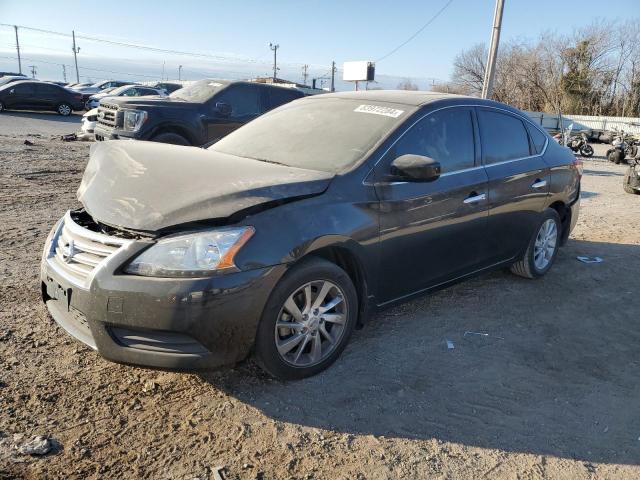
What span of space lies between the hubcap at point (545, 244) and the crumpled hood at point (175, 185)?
9.36ft

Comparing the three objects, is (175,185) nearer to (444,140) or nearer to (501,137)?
(444,140)

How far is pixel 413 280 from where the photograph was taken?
383cm

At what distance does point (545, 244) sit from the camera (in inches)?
213

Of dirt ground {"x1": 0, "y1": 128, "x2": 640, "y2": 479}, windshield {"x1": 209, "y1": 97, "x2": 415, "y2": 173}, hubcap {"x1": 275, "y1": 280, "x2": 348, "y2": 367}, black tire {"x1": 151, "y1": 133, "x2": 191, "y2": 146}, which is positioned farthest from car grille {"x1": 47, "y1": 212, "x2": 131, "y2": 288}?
black tire {"x1": 151, "y1": 133, "x2": 191, "y2": 146}

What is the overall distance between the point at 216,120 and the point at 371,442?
26.1 ft

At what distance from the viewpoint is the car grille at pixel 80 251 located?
9.35ft

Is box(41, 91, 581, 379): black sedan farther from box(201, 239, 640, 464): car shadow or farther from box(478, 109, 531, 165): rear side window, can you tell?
box(201, 239, 640, 464): car shadow

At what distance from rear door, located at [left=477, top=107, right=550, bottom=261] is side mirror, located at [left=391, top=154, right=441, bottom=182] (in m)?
1.09

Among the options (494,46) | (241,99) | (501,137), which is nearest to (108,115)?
(241,99)

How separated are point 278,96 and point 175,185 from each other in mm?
7888

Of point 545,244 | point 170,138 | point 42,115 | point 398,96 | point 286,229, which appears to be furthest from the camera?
point 42,115

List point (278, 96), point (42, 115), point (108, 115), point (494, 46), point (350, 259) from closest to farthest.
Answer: point (350, 259), point (108, 115), point (278, 96), point (494, 46), point (42, 115)

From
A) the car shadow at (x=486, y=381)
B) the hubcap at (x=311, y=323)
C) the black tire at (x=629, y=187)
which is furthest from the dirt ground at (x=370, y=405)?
the black tire at (x=629, y=187)

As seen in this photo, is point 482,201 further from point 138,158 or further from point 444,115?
point 138,158
